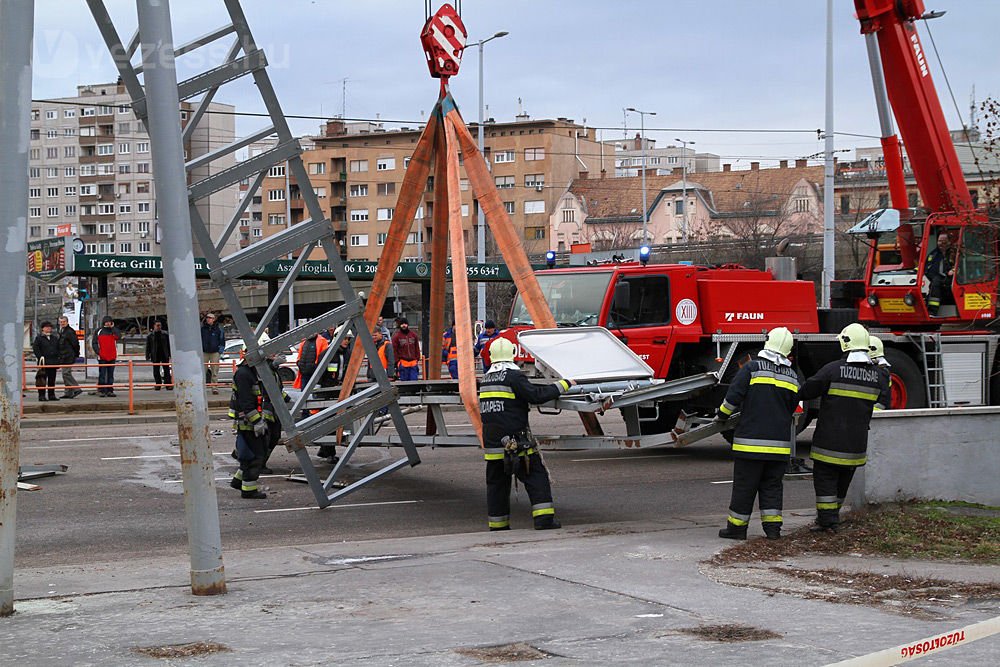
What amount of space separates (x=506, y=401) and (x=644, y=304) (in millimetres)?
5290

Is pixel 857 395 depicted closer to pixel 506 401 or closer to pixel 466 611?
pixel 506 401

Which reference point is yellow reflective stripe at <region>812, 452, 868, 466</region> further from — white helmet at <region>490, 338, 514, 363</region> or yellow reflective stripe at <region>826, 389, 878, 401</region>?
white helmet at <region>490, 338, 514, 363</region>

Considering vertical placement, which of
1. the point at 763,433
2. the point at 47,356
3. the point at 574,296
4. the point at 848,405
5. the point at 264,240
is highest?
the point at 264,240

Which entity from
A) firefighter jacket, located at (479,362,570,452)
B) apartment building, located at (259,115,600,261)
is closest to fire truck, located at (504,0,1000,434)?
firefighter jacket, located at (479,362,570,452)

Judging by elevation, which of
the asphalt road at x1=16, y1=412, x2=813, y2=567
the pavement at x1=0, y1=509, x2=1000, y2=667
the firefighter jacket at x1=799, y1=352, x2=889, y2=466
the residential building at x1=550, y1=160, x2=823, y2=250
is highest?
the residential building at x1=550, y1=160, x2=823, y2=250

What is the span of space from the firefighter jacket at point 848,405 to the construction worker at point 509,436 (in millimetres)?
2289

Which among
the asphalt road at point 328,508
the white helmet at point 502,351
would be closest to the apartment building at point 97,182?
the asphalt road at point 328,508

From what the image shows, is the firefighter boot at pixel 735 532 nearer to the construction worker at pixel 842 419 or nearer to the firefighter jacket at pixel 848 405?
the construction worker at pixel 842 419

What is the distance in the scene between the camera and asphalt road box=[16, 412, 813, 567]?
10469mm

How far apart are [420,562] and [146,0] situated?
4442 millimetres

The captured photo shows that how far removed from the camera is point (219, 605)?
7.18 m

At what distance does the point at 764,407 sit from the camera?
9.55 metres

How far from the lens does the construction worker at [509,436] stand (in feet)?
33.7

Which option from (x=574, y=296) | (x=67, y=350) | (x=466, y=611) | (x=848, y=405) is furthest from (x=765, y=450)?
(x=67, y=350)
